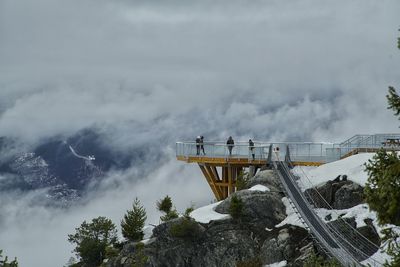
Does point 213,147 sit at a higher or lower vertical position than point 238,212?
higher

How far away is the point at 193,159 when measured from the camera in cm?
5775

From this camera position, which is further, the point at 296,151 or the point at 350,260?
the point at 296,151

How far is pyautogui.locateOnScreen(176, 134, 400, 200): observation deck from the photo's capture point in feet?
165

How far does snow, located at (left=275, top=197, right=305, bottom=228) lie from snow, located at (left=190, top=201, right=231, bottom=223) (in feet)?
13.7

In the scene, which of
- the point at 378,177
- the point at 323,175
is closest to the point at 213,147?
the point at 323,175

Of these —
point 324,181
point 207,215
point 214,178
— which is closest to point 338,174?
point 324,181

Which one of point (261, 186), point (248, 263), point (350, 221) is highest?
point (261, 186)

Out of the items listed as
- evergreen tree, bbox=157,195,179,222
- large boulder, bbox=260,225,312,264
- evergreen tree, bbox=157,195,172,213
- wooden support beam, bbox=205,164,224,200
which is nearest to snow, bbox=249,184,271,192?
large boulder, bbox=260,225,312,264

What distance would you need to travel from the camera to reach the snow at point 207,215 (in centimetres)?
4396

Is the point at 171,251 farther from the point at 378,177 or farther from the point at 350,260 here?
the point at 378,177

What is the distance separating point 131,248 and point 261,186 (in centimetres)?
1119

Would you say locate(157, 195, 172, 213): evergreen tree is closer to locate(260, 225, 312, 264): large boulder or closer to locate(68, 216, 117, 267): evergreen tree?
locate(68, 216, 117, 267): evergreen tree

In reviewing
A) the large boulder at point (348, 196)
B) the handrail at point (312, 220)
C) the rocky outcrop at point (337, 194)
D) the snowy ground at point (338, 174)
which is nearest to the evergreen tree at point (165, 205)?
the handrail at point (312, 220)

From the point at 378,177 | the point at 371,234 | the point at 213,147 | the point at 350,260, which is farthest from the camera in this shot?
the point at 213,147
